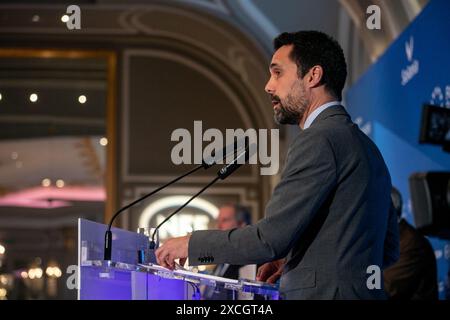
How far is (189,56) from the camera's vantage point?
1083 cm

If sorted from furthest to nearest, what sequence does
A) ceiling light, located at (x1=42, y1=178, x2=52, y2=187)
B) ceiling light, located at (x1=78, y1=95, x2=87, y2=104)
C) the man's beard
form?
ceiling light, located at (x1=42, y1=178, x2=52, y2=187) → ceiling light, located at (x1=78, y1=95, x2=87, y2=104) → the man's beard

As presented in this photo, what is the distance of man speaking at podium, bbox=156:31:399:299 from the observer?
7.63ft

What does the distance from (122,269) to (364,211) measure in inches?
27.4

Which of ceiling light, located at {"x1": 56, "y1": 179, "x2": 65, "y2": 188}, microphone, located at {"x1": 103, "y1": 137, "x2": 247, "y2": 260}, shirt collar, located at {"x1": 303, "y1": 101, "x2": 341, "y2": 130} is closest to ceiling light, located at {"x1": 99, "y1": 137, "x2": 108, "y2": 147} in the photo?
ceiling light, located at {"x1": 56, "y1": 179, "x2": 65, "y2": 188}

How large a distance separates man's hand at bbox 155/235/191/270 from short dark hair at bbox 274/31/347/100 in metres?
0.58

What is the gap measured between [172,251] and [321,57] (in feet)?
2.27

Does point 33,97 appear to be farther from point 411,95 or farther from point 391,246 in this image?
point 391,246

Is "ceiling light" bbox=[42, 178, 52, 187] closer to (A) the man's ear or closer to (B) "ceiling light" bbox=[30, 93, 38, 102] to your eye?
(B) "ceiling light" bbox=[30, 93, 38, 102]

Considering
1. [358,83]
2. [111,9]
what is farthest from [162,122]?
[358,83]

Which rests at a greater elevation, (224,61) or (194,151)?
(224,61)

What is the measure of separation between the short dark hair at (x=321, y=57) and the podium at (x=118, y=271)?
60 centimetres

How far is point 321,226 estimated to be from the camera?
237 centimetres

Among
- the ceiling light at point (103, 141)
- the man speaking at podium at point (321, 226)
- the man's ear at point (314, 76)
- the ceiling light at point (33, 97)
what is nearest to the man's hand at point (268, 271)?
the man speaking at podium at point (321, 226)
